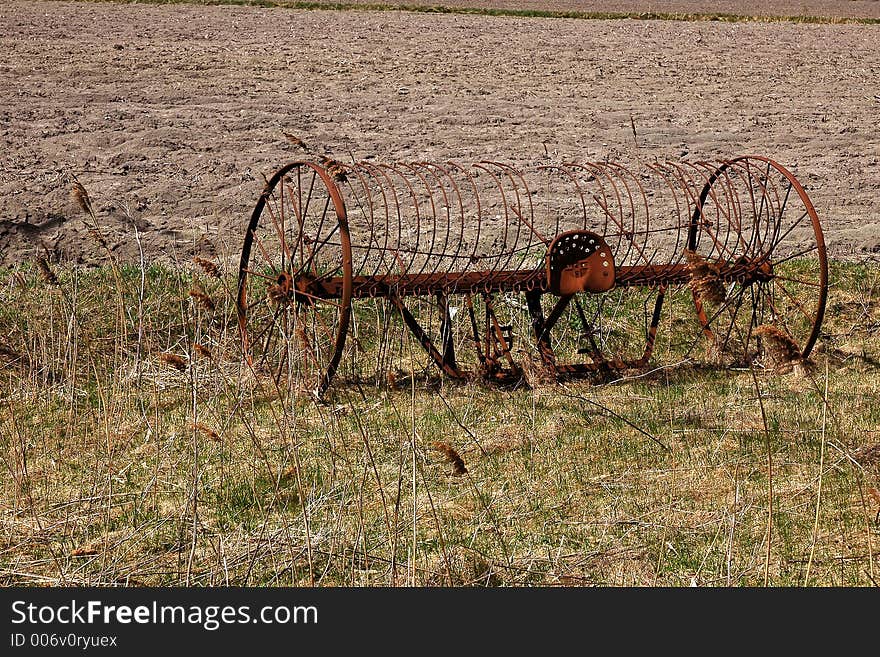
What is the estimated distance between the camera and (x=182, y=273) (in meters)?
6.32

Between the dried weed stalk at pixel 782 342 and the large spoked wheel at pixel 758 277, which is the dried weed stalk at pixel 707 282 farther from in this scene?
the large spoked wheel at pixel 758 277

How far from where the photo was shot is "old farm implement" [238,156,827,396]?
4801mm

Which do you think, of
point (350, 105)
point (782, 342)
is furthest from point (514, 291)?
point (350, 105)

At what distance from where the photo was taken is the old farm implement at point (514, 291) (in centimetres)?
480

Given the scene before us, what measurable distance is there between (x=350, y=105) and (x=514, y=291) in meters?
5.80

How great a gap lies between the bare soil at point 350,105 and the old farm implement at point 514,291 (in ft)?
3.22

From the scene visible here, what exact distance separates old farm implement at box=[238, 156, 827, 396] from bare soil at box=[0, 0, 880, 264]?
3.22 feet

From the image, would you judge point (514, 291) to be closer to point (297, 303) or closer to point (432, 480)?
point (297, 303)

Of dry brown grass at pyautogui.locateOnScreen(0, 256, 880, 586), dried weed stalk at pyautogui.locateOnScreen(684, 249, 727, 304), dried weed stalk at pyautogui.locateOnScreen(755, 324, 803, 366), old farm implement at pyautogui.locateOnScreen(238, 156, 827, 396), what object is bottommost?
dry brown grass at pyautogui.locateOnScreen(0, 256, 880, 586)

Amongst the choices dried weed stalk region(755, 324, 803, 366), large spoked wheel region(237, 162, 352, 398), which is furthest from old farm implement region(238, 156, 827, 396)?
dried weed stalk region(755, 324, 803, 366)

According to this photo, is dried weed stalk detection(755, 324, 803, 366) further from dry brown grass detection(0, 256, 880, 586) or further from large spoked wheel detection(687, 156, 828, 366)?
large spoked wheel detection(687, 156, 828, 366)

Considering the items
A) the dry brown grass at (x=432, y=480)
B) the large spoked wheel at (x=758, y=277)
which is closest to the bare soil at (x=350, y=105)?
the large spoked wheel at (x=758, y=277)

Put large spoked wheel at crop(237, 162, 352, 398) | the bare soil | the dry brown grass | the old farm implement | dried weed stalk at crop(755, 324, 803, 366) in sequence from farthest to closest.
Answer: the bare soil < the old farm implement < large spoked wheel at crop(237, 162, 352, 398) < the dry brown grass < dried weed stalk at crop(755, 324, 803, 366)

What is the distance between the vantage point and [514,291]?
5.01 m
